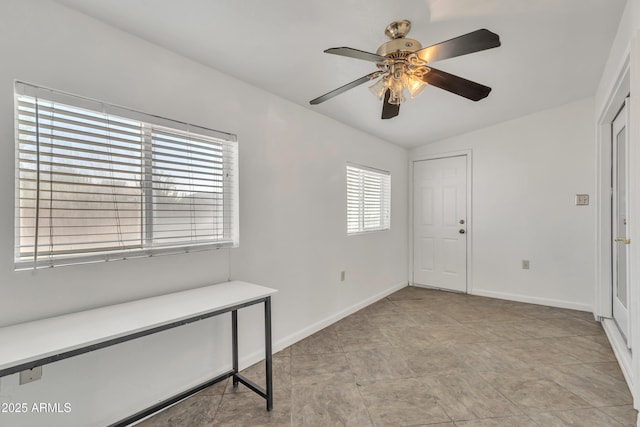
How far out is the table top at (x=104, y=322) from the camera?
43.3 inches

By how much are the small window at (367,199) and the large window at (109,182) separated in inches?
67.6

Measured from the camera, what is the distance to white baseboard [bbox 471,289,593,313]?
3523 millimetres

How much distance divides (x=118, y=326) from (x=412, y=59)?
1873 mm

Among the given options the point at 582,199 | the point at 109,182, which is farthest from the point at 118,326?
the point at 582,199

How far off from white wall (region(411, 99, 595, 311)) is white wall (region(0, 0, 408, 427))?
2.00 meters

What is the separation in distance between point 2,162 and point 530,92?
408 centimetres

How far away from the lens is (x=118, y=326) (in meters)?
1.31

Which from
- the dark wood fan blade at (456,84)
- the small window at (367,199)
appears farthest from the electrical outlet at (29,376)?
the small window at (367,199)

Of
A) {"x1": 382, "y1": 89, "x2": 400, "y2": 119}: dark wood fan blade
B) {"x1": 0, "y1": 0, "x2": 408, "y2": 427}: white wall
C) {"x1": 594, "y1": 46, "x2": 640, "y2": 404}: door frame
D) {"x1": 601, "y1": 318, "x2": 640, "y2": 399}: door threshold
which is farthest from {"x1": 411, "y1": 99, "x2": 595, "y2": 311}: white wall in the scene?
{"x1": 382, "y1": 89, "x2": 400, "y2": 119}: dark wood fan blade

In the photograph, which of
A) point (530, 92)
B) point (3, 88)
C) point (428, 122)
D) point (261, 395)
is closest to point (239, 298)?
point (261, 395)

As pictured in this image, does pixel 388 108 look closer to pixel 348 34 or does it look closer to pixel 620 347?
pixel 348 34

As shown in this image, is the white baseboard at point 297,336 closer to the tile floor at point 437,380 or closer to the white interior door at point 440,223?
the tile floor at point 437,380

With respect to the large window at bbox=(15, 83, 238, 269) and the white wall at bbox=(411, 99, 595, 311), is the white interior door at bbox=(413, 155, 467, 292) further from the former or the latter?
the large window at bbox=(15, 83, 238, 269)

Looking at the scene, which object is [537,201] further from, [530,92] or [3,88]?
[3,88]
